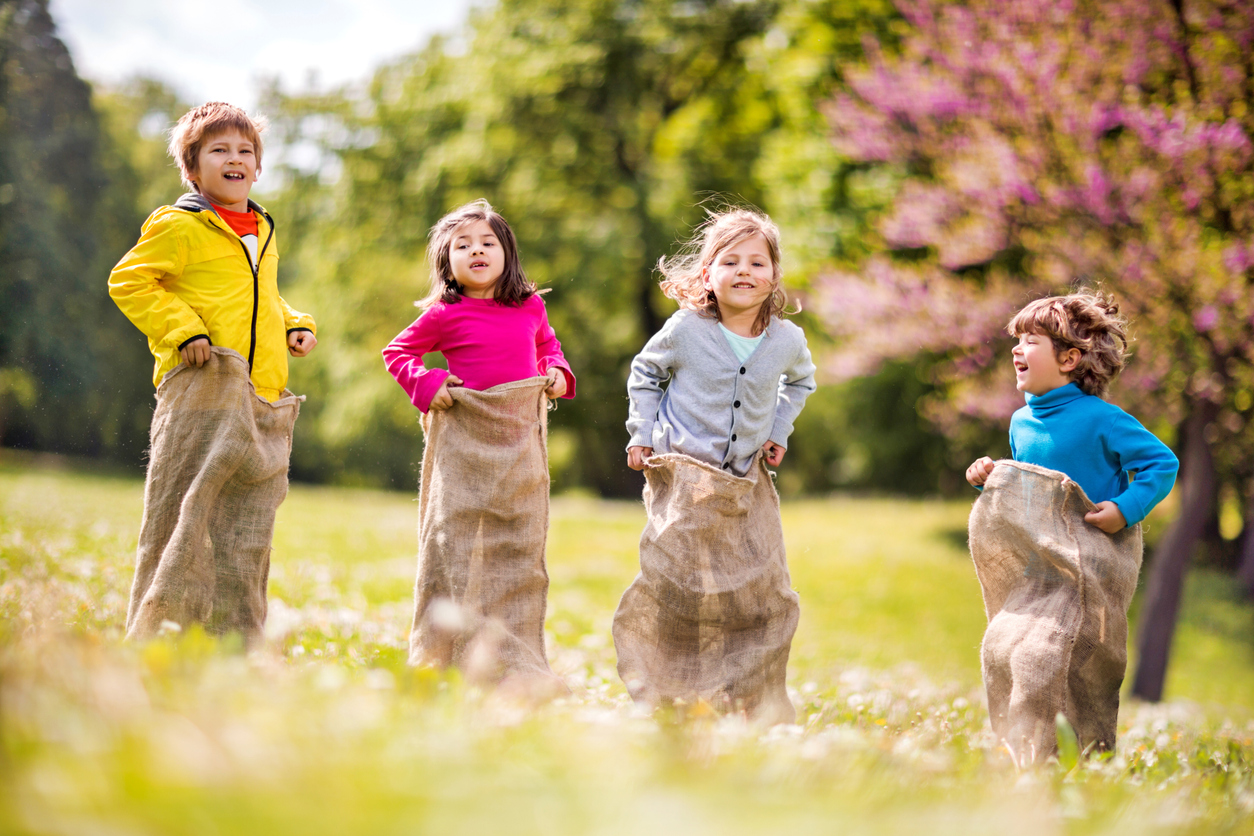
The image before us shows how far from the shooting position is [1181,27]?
27.1ft

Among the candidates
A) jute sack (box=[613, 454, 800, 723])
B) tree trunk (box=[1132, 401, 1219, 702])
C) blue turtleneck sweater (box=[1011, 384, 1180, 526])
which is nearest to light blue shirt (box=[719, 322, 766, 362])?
jute sack (box=[613, 454, 800, 723])

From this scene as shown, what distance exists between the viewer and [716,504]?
4.27m

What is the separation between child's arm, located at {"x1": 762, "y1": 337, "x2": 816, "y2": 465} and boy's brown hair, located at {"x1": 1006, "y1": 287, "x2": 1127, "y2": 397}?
3.49ft

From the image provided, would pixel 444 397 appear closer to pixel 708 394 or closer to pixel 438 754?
pixel 708 394

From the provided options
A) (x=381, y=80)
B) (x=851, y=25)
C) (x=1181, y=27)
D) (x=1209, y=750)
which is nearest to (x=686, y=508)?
(x=1209, y=750)

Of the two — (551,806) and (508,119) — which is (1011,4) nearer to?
(551,806)

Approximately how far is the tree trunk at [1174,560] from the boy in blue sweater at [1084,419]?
518 centimetres

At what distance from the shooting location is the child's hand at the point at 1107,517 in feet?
13.6

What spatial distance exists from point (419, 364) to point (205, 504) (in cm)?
113

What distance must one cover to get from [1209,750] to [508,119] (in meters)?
17.7

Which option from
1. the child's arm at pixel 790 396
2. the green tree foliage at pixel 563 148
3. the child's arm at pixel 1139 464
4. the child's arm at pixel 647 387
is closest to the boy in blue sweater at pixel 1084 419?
the child's arm at pixel 1139 464

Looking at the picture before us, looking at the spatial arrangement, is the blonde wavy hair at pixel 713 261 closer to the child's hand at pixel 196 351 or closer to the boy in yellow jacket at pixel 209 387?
the boy in yellow jacket at pixel 209 387

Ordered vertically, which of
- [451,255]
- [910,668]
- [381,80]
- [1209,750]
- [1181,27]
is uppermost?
[381,80]

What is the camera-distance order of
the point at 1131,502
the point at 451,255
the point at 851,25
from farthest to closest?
the point at 851,25
the point at 451,255
the point at 1131,502
